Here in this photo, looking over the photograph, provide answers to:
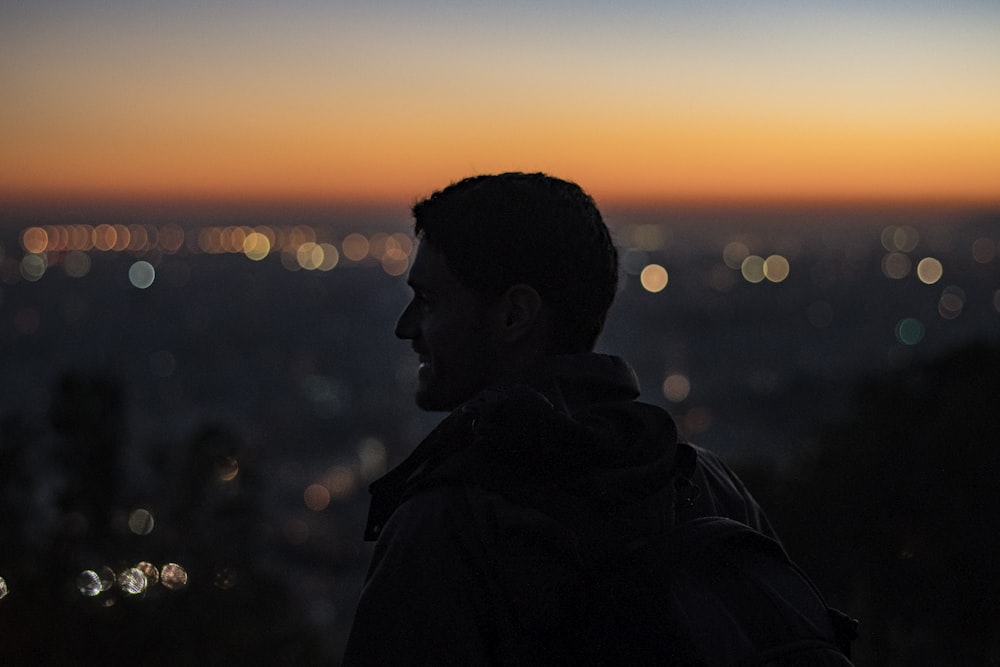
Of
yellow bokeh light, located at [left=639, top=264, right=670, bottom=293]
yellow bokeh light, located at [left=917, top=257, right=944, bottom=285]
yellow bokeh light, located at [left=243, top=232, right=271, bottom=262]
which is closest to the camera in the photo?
yellow bokeh light, located at [left=917, top=257, right=944, bottom=285]

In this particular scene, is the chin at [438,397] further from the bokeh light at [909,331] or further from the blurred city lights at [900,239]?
the blurred city lights at [900,239]

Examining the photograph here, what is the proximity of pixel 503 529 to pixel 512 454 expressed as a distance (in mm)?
133

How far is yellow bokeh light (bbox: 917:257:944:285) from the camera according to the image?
292ft

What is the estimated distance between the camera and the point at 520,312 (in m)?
2.00

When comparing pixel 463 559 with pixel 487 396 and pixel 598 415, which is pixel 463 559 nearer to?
pixel 487 396

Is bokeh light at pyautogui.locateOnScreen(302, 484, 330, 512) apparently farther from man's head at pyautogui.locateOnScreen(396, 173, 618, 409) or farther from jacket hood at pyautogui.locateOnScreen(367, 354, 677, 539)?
jacket hood at pyautogui.locateOnScreen(367, 354, 677, 539)

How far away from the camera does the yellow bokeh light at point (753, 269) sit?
126 meters

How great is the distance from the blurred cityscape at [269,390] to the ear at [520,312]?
1.10ft

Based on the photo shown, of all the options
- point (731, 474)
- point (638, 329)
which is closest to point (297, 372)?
point (638, 329)

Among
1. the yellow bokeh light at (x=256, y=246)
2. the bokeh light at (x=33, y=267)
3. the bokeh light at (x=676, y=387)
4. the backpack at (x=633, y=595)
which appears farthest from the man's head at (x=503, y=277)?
the yellow bokeh light at (x=256, y=246)

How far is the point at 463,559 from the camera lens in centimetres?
167

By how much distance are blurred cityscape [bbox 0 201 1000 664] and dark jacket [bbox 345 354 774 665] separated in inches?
23.4

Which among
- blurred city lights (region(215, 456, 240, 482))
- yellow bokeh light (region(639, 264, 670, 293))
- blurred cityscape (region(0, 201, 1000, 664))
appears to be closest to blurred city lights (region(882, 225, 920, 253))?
blurred cityscape (region(0, 201, 1000, 664))

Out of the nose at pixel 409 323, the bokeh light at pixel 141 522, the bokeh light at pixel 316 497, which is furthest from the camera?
the bokeh light at pixel 316 497
